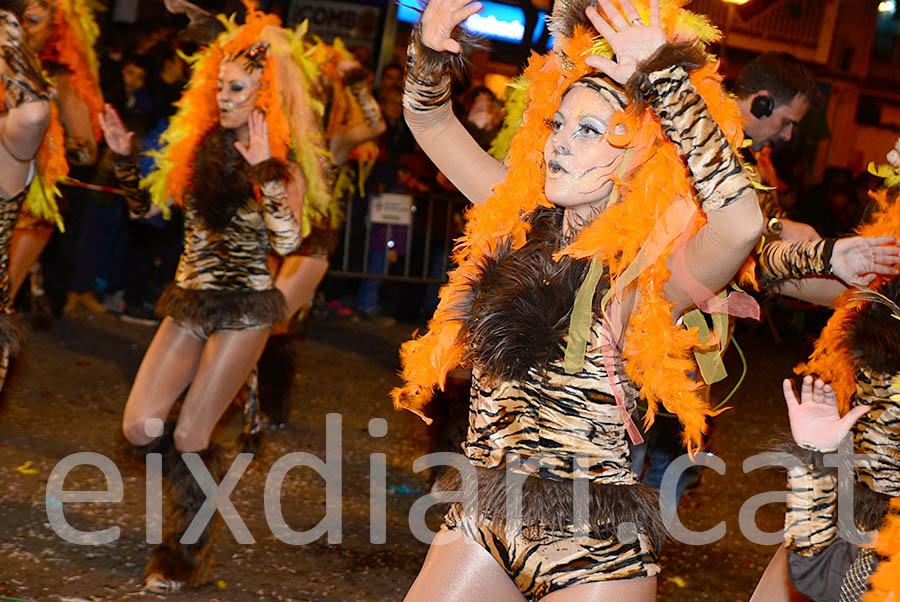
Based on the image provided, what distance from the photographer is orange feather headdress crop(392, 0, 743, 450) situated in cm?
216

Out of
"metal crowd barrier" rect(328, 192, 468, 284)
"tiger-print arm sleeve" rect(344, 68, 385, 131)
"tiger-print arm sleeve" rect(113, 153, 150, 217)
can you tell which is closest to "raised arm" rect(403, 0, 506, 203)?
"tiger-print arm sleeve" rect(113, 153, 150, 217)

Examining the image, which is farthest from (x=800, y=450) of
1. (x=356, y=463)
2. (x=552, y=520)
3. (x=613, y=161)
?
(x=356, y=463)

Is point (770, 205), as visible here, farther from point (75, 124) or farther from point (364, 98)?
point (75, 124)

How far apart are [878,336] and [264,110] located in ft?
8.24

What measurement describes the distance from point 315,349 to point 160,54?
2.75 meters

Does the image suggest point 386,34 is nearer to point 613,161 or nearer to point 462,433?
point 462,433

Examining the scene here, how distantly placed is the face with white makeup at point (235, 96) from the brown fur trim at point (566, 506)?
235cm

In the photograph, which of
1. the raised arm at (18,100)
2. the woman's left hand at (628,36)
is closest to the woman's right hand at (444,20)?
the woman's left hand at (628,36)

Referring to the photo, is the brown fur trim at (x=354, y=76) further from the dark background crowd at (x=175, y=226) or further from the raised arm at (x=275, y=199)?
the raised arm at (x=275, y=199)

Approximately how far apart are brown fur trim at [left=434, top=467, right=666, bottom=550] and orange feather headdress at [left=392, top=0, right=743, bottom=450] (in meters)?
0.18

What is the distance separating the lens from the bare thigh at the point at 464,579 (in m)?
2.14

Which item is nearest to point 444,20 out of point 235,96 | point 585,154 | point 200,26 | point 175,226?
point 585,154

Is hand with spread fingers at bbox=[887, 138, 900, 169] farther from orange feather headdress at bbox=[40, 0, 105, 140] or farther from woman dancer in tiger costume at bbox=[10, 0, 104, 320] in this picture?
orange feather headdress at bbox=[40, 0, 105, 140]

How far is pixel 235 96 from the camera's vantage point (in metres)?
4.07
